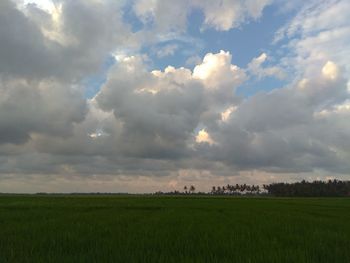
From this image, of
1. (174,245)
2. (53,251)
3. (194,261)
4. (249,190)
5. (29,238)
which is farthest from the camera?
(249,190)

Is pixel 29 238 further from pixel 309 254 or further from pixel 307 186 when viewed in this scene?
pixel 307 186

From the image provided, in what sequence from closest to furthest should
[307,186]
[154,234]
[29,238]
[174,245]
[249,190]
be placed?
[174,245], [29,238], [154,234], [307,186], [249,190]

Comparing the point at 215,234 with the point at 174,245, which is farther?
the point at 215,234

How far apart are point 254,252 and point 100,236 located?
14.1ft

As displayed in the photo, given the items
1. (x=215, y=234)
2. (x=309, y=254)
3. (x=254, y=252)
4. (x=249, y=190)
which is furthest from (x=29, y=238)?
(x=249, y=190)

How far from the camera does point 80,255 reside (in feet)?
24.2

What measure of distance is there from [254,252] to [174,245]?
174 cm

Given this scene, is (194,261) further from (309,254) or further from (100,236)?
(100,236)

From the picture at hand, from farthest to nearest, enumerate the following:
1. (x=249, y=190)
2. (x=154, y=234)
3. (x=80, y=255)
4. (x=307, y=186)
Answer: (x=249, y=190), (x=307, y=186), (x=154, y=234), (x=80, y=255)

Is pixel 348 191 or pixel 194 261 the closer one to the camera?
pixel 194 261

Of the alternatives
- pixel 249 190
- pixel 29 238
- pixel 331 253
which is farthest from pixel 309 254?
pixel 249 190

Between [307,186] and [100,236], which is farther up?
[307,186]

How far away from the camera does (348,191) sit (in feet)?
473

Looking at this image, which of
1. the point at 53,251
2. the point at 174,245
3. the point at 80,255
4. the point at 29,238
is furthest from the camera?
the point at 29,238
